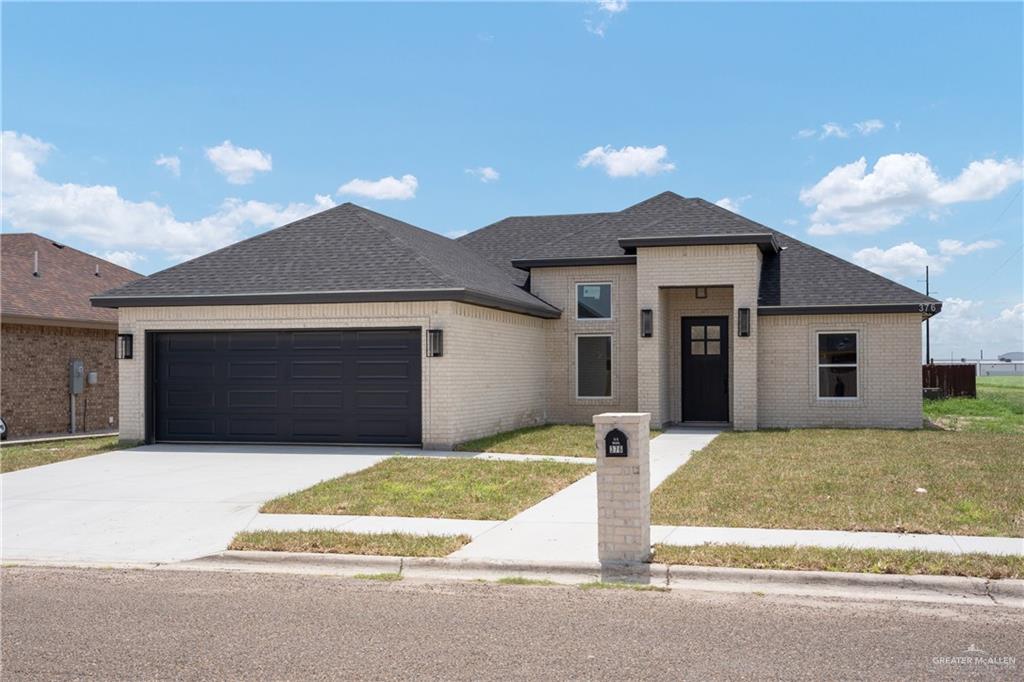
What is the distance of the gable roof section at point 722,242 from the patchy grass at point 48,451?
1071 centimetres

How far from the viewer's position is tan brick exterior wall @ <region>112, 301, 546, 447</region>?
17234mm

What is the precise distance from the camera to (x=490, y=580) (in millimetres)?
7953

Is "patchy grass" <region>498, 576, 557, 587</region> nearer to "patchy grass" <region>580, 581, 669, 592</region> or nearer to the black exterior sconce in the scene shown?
"patchy grass" <region>580, 581, 669, 592</region>

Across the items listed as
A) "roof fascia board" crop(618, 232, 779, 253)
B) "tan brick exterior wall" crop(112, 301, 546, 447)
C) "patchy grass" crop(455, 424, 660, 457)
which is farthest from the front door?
"tan brick exterior wall" crop(112, 301, 546, 447)

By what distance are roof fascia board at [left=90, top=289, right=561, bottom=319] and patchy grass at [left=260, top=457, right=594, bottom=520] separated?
3.30 m

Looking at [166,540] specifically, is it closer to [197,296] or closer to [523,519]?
[523,519]

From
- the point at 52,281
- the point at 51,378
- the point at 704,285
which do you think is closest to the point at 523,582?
the point at 704,285

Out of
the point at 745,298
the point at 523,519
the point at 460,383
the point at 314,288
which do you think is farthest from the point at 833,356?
the point at 523,519

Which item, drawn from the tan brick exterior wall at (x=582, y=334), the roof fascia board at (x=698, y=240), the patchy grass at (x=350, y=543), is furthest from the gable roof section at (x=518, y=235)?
the patchy grass at (x=350, y=543)

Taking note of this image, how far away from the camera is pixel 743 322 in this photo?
69.5ft

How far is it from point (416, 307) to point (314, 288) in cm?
209

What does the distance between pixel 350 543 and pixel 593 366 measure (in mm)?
15100

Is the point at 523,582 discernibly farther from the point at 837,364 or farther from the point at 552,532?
the point at 837,364

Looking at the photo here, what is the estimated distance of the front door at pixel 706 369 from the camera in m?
23.2
